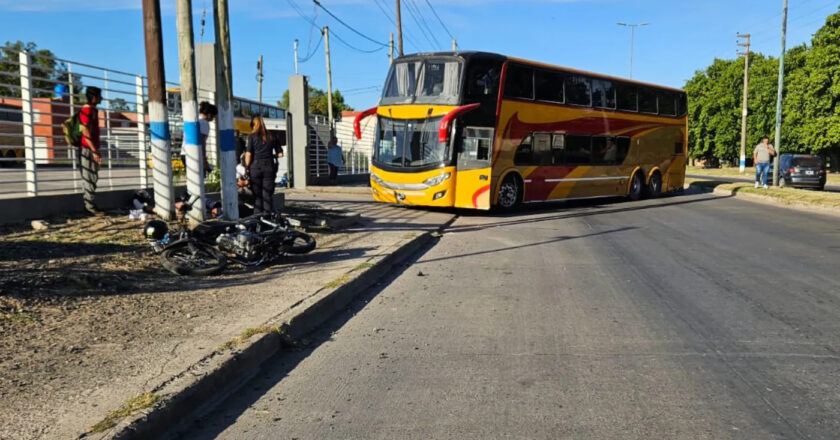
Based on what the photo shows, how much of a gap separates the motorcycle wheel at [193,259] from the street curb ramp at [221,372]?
61.7 inches

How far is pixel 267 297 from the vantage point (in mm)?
6121

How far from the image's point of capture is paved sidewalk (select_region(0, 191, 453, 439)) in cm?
336

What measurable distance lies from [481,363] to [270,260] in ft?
13.9

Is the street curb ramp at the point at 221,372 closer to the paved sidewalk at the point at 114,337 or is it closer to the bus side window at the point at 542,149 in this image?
the paved sidewalk at the point at 114,337

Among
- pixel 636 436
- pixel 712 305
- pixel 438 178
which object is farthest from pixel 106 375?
pixel 438 178

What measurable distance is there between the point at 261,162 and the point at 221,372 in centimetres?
667

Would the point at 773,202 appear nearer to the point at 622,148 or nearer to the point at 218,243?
the point at 622,148

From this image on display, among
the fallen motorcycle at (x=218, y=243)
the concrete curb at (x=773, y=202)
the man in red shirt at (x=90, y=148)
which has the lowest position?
the concrete curb at (x=773, y=202)

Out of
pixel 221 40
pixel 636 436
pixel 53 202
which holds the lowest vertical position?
pixel 636 436

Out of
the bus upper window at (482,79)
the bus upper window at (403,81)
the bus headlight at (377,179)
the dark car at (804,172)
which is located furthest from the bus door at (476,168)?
the dark car at (804,172)

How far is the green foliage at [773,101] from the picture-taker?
1751 inches

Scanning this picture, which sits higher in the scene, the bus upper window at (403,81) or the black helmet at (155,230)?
the bus upper window at (403,81)

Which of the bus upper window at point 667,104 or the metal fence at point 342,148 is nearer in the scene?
the bus upper window at point 667,104

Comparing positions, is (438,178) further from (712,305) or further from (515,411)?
(515,411)
